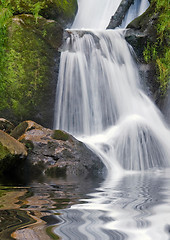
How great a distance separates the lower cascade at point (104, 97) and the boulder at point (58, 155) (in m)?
1.50

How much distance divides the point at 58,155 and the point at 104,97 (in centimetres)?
421

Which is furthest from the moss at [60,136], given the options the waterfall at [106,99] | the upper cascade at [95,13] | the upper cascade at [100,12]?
the upper cascade at [95,13]

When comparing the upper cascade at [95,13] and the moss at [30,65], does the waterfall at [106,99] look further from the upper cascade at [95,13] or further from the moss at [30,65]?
the upper cascade at [95,13]

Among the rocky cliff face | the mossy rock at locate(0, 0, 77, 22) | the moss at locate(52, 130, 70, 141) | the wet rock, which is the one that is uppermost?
the wet rock

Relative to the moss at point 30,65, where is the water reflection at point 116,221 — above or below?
below

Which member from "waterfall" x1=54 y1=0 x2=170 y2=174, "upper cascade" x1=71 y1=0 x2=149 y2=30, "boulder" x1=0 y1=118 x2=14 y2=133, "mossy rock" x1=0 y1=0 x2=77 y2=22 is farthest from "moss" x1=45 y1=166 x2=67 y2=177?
"upper cascade" x1=71 y1=0 x2=149 y2=30

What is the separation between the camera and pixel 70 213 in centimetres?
183

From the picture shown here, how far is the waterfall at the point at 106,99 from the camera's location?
794 cm

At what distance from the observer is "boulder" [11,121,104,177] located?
237 inches

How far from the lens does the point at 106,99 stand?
9.89 m

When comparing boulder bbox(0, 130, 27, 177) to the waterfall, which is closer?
boulder bbox(0, 130, 27, 177)

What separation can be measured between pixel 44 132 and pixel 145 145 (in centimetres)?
292

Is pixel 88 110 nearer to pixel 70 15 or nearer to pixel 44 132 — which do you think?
pixel 44 132

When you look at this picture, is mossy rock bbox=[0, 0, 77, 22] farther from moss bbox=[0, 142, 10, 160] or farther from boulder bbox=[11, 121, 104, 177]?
moss bbox=[0, 142, 10, 160]
